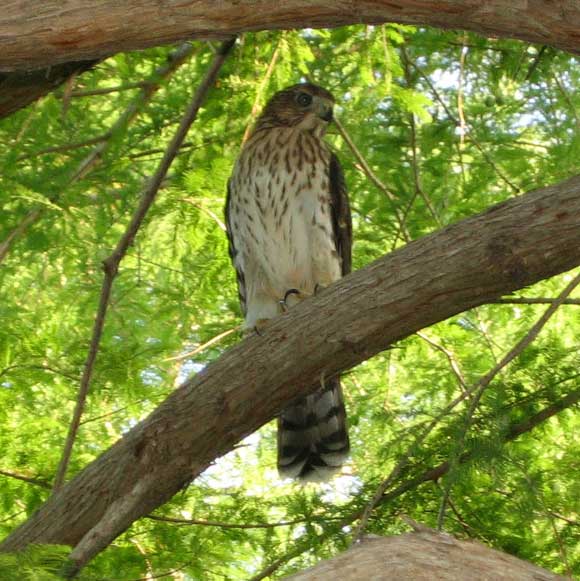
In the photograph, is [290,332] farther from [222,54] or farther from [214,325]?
[214,325]

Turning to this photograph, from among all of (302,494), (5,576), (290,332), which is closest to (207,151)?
(302,494)

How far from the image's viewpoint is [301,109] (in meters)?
6.12

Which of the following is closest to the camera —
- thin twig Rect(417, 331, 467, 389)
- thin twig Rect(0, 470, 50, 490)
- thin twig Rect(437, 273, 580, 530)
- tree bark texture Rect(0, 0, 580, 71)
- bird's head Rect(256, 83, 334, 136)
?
tree bark texture Rect(0, 0, 580, 71)

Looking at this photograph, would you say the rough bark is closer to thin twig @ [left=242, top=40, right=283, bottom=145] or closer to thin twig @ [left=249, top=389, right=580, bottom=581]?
thin twig @ [left=249, top=389, right=580, bottom=581]

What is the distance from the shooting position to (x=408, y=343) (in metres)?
6.00

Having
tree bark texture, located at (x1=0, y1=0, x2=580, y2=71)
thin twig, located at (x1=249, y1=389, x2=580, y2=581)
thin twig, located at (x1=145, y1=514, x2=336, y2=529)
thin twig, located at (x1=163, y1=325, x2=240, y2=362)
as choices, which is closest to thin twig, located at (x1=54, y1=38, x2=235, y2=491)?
thin twig, located at (x1=145, y1=514, x2=336, y2=529)

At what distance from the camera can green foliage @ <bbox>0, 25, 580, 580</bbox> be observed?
4.80 meters

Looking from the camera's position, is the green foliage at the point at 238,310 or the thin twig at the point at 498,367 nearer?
the thin twig at the point at 498,367

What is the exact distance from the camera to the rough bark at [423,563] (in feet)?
8.68

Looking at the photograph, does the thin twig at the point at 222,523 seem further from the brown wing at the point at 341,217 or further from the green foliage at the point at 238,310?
the brown wing at the point at 341,217

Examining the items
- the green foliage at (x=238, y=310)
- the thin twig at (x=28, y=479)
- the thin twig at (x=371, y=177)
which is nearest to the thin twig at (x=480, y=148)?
the green foliage at (x=238, y=310)

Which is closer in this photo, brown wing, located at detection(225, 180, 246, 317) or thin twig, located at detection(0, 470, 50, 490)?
thin twig, located at detection(0, 470, 50, 490)

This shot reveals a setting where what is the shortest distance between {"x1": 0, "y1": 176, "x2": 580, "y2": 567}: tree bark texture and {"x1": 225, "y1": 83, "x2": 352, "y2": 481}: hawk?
159cm

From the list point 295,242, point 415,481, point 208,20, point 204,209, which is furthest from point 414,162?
point 208,20
